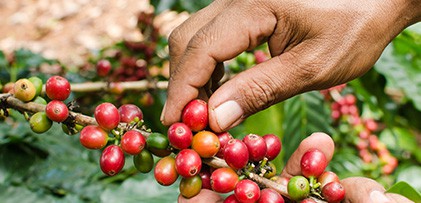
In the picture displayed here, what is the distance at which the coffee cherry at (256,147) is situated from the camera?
1373 millimetres

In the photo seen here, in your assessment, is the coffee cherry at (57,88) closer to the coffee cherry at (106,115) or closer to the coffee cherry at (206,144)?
the coffee cherry at (106,115)

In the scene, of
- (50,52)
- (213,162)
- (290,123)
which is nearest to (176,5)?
(290,123)

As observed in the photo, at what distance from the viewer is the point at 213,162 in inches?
56.7

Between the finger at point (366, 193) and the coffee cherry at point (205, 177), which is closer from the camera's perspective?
the finger at point (366, 193)

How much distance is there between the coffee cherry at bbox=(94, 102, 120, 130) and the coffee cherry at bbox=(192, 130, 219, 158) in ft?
0.78

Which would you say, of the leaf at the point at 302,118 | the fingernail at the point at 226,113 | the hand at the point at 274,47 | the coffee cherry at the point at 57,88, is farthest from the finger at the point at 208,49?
the leaf at the point at 302,118

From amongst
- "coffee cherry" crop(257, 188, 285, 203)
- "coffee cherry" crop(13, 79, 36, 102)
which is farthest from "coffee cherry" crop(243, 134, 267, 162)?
"coffee cherry" crop(13, 79, 36, 102)

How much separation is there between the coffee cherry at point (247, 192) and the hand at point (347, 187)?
173 millimetres

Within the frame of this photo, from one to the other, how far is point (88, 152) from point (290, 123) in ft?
3.64

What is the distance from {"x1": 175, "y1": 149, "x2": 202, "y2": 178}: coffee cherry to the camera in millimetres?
1319

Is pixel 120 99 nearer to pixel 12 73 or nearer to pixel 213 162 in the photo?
pixel 12 73

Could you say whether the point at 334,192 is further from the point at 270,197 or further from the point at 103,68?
the point at 103,68

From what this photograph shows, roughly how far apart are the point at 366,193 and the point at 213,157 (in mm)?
428

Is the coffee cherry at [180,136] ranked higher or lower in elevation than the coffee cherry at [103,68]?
higher
